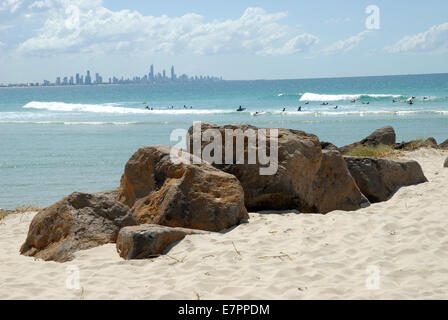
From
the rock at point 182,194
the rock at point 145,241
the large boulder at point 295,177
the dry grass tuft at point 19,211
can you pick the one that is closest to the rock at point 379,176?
the large boulder at point 295,177

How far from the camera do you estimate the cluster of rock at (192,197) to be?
5.66m

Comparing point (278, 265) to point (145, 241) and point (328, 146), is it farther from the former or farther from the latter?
point (328, 146)

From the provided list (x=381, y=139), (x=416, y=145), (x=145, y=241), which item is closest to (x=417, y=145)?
(x=416, y=145)

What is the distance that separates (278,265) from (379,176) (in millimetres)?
4067

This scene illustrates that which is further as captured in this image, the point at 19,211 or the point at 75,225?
the point at 19,211

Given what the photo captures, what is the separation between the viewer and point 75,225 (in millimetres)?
5773

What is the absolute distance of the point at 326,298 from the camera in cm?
406

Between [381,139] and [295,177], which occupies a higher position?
[295,177]

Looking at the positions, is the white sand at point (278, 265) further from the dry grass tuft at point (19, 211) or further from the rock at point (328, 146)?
the dry grass tuft at point (19, 211)

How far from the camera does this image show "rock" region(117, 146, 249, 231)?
616cm

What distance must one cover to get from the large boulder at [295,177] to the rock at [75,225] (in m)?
1.72

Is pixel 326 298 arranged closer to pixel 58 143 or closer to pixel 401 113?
pixel 58 143
